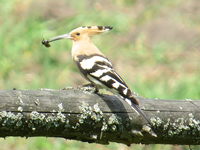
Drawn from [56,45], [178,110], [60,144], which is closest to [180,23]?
[56,45]

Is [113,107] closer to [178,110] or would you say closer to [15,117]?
[178,110]

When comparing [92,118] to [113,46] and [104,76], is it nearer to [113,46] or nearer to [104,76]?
[104,76]

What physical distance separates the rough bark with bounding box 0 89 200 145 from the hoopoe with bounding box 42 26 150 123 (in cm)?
6

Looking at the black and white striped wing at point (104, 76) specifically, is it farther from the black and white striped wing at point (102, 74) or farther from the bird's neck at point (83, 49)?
the bird's neck at point (83, 49)

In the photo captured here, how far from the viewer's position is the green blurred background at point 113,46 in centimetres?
445

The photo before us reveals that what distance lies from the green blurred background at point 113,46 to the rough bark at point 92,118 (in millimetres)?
1670

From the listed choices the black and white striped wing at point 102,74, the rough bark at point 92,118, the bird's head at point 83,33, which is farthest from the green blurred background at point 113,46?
the rough bark at point 92,118

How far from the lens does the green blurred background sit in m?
4.45

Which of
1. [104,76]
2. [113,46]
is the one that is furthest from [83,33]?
[113,46]

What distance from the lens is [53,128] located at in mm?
1747

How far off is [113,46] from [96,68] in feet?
10.8

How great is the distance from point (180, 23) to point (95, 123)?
4.55m

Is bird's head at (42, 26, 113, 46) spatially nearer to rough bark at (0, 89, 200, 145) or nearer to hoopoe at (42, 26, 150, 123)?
hoopoe at (42, 26, 150, 123)

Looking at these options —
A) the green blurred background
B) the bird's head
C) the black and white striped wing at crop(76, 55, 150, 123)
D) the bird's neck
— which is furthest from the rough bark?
the green blurred background
